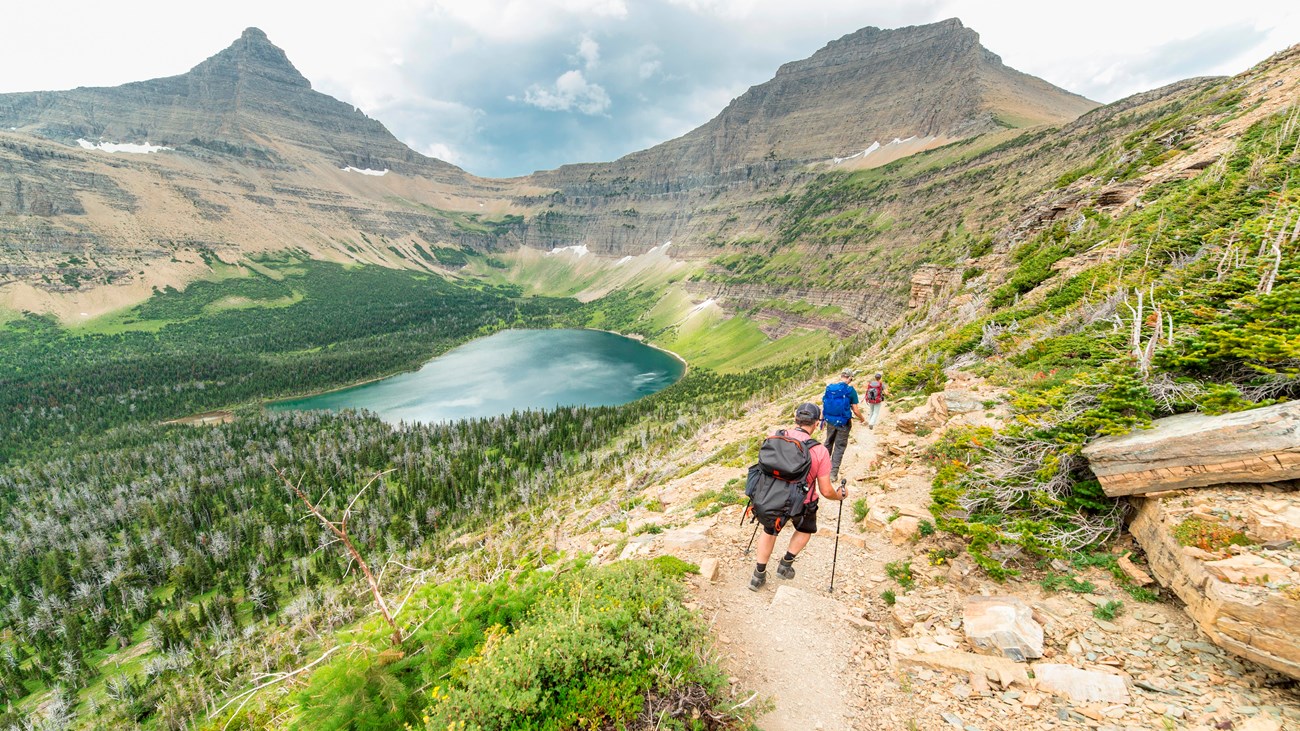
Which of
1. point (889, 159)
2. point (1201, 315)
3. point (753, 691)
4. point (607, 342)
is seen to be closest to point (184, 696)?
point (753, 691)

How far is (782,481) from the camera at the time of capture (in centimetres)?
777

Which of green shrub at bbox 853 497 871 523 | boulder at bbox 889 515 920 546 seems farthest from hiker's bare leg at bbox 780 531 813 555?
green shrub at bbox 853 497 871 523

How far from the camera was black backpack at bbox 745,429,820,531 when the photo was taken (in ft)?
24.8

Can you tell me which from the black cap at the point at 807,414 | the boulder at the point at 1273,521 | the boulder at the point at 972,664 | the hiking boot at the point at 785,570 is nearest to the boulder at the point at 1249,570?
the boulder at the point at 1273,521

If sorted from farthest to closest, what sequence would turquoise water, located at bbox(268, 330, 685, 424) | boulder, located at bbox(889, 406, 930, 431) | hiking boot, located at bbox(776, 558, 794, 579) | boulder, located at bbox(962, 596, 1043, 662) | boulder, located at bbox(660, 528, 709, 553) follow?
turquoise water, located at bbox(268, 330, 685, 424), boulder, located at bbox(889, 406, 930, 431), boulder, located at bbox(660, 528, 709, 553), hiking boot, located at bbox(776, 558, 794, 579), boulder, located at bbox(962, 596, 1043, 662)

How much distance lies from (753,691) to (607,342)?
182938mm

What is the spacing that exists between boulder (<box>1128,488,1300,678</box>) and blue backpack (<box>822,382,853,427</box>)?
6224mm

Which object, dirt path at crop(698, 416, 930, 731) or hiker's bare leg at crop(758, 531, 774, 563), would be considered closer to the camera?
dirt path at crop(698, 416, 930, 731)

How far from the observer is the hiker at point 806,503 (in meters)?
7.88

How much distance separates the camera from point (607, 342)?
188 m

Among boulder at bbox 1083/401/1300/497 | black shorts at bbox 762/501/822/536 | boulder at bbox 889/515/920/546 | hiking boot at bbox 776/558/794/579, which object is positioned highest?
boulder at bbox 1083/401/1300/497

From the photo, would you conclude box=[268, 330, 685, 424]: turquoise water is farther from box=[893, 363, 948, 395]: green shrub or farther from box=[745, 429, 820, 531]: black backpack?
box=[745, 429, 820, 531]: black backpack

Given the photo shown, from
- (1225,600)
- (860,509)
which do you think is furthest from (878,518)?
(1225,600)

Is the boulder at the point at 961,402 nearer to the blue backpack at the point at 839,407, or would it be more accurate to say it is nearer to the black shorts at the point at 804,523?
the blue backpack at the point at 839,407
